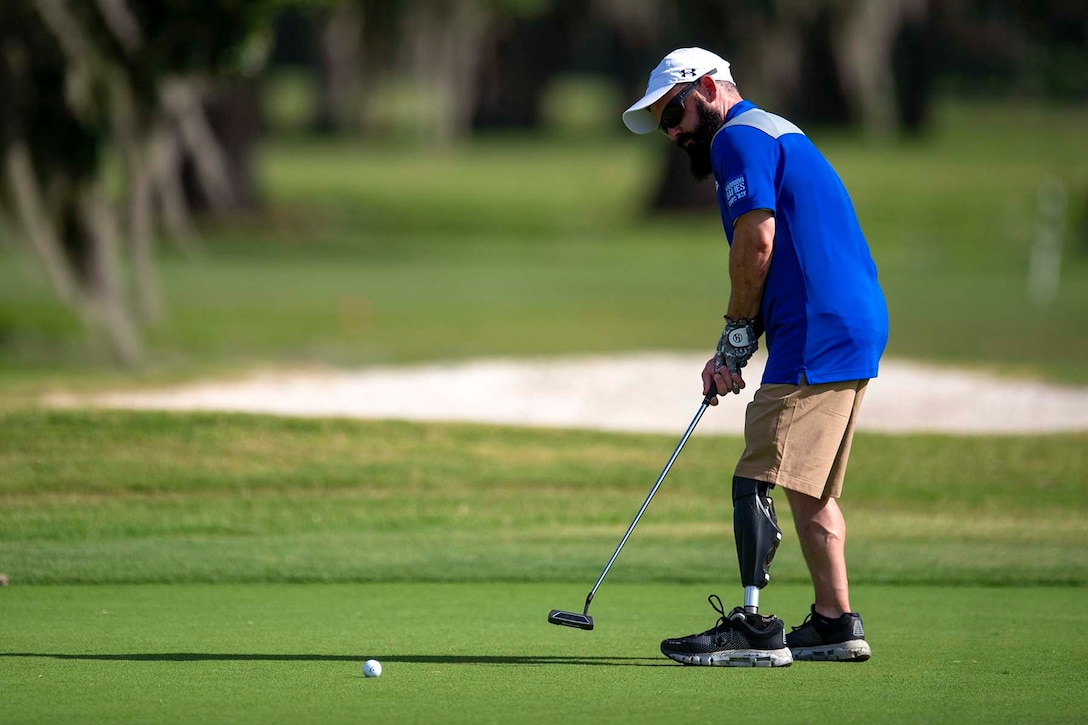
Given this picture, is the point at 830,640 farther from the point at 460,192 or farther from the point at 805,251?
the point at 460,192

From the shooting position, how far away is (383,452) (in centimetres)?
1198

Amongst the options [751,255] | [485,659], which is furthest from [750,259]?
[485,659]

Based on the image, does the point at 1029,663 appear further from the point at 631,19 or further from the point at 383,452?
the point at 631,19

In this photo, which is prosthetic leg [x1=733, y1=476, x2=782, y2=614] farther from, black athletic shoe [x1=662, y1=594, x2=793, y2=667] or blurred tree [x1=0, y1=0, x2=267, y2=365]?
blurred tree [x1=0, y1=0, x2=267, y2=365]

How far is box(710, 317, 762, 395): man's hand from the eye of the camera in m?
6.57

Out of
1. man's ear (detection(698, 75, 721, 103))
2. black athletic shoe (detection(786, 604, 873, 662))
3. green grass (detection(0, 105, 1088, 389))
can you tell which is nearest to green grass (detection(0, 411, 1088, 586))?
black athletic shoe (detection(786, 604, 873, 662))

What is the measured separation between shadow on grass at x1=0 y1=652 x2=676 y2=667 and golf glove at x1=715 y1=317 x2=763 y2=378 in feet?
3.78

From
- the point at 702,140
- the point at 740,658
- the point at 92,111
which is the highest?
the point at 92,111

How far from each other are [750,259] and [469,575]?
9.32 ft

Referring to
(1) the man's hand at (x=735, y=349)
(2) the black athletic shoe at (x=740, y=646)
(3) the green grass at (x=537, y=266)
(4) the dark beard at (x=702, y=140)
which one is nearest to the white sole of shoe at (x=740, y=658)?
(2) the black athletic shoe at (x=740, y=646)

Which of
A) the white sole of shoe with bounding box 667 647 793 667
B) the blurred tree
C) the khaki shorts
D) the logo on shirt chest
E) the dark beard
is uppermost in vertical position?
Result: the blurred tree

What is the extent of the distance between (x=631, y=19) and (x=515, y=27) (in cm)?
1227

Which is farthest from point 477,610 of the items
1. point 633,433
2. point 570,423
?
point 570,423

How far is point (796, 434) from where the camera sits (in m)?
6.53
